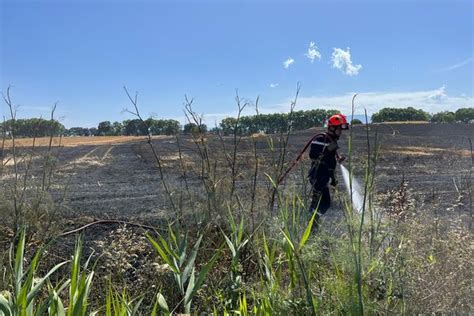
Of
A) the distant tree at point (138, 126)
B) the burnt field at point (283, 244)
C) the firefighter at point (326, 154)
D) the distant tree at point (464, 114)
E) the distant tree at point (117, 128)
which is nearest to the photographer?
the burnt field at point (283, 244)

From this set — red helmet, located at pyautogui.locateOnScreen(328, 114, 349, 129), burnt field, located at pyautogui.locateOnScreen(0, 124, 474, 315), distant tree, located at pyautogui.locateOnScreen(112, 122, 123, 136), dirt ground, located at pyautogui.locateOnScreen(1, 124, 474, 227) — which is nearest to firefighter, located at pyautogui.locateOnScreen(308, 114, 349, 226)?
red helmet, located at pyautogui.locateOnScreen(328, 114, 349, 129)

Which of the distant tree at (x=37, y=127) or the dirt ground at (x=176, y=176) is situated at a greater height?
the distant tree at (x=37, y=127)

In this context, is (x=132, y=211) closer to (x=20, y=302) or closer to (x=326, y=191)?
(x=326, y=191)

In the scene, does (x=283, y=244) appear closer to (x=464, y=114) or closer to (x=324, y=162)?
(x=324, y=162)

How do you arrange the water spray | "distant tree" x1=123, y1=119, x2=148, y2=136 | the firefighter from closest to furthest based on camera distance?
the water spray → "distant tree" x1=123, y1=119, x2=148, y2=136 → the firefighter

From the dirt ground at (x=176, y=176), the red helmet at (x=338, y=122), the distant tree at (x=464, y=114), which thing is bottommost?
the dirt ground at (x=176, y=176)

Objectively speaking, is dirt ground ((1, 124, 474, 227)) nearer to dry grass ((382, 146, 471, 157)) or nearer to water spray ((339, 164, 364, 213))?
dry grass ((382, 146, 471, 157))

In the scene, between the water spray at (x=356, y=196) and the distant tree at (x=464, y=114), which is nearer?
the water spray at (x=356, y=196)

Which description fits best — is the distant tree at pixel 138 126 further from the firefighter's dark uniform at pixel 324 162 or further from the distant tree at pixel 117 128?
the distant tree at pixel 117 128

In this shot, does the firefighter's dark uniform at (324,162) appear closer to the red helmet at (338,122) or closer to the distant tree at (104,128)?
the red helmet at (338,122)

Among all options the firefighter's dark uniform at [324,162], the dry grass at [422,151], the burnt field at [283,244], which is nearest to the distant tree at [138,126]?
the burnt field at [283,244]

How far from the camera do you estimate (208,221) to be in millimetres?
4223

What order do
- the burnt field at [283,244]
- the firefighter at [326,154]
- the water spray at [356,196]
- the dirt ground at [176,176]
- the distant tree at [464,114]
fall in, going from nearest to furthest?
the burnt field at [283,244]
the water spray at [356,196]
the dirt ground at [176,176]
the firefighter at [326,154]
the distant tree at [464,114]

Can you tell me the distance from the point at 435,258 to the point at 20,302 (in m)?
2.02
